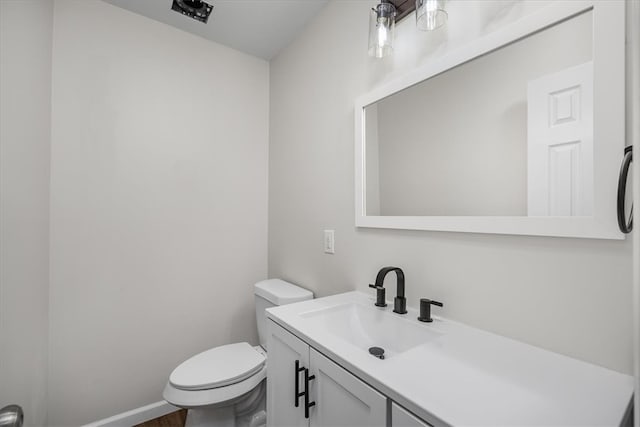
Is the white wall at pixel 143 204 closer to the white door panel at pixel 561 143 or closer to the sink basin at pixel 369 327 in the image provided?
the sink basin at pixel 369 327

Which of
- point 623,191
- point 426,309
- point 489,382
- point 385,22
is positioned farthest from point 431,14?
point 489,382

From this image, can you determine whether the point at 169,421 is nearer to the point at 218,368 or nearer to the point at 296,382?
the point at 218,368

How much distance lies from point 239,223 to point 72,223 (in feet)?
2.99

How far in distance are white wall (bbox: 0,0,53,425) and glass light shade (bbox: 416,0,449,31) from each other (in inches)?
58.3

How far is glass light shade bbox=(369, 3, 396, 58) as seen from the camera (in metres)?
1.18

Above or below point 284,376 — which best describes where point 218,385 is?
below

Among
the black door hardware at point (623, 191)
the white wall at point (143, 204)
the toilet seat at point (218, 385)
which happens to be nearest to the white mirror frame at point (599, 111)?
the black door hardware at point (623, 191)

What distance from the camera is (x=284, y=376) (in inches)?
40.3

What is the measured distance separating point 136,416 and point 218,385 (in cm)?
76

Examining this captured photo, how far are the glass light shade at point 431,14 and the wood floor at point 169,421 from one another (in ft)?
7.72

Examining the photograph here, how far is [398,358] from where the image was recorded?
0.74 m

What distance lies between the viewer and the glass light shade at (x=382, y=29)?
1.18 metres

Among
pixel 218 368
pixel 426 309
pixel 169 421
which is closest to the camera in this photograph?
pixel 426 309

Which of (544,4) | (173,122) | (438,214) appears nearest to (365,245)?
(438,214)
